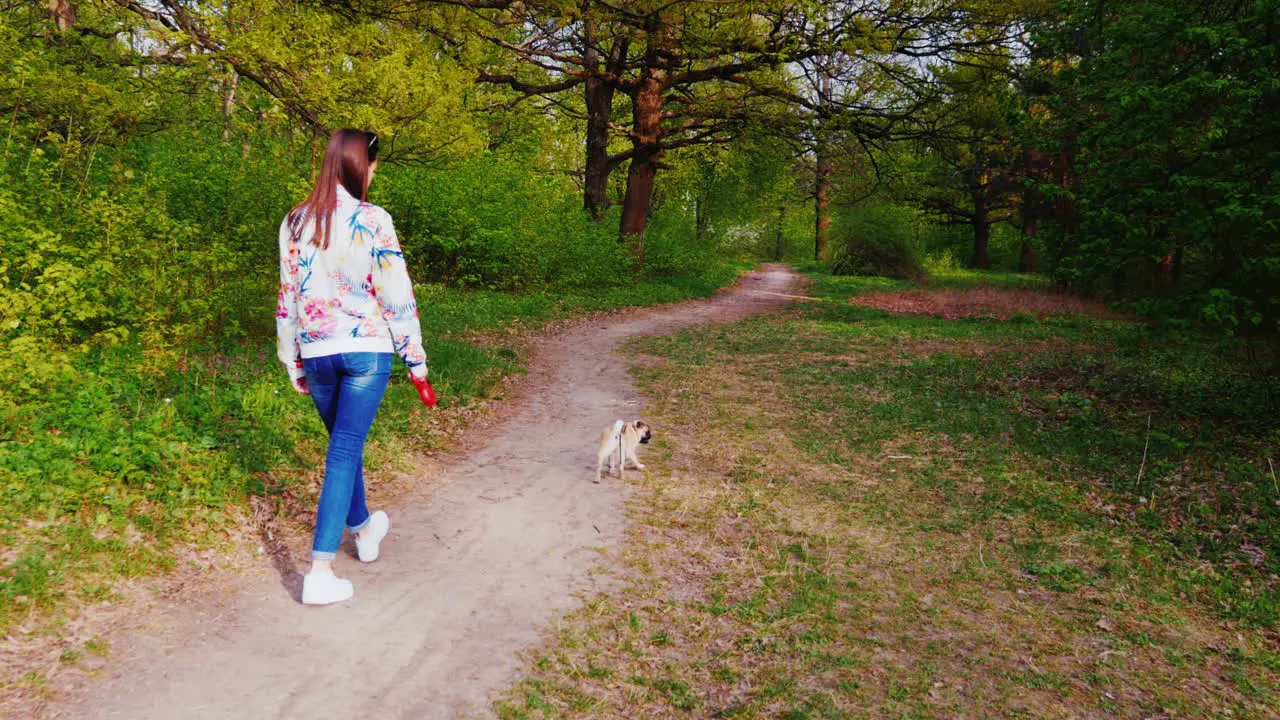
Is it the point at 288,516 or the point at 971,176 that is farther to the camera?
the point at 971,176

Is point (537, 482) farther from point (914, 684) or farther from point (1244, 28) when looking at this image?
point (1244, 28)

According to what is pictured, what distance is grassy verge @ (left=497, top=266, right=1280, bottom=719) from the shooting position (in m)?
3.32

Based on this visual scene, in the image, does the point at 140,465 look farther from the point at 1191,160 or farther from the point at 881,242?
the point at 881,242

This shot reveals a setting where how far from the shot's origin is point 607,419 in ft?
25.8

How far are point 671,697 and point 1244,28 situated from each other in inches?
314

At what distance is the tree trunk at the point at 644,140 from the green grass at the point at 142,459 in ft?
44.6

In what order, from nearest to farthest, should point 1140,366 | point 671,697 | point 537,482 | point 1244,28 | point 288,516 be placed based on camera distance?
point 671,697 < point 288,516 < point 537,482 < point 1244,28 < point 1140,366

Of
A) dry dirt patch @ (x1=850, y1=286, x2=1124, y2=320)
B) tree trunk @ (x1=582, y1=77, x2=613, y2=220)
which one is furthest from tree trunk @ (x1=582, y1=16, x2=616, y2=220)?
dry dirt patch @ (x1=850, y1=286, x2=1124, y2=320)

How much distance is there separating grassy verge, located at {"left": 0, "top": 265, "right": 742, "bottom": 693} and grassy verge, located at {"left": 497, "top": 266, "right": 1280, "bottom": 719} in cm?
225

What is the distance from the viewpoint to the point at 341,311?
338 centimetres

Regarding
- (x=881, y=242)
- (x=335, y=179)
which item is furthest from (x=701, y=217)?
(x=335, y=179)

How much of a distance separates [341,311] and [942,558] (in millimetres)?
4145

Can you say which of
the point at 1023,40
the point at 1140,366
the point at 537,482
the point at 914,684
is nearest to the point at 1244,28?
the point at 1140,366

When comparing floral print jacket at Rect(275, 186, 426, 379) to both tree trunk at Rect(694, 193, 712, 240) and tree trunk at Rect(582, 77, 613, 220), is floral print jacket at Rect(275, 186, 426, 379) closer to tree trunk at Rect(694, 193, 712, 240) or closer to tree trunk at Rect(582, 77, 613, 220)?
tree trunk at Rect(582, 77, 613, 220)
